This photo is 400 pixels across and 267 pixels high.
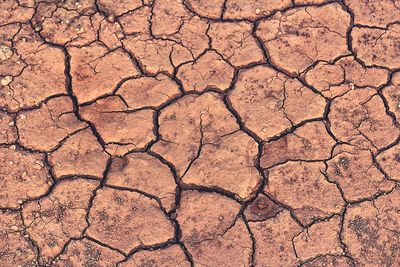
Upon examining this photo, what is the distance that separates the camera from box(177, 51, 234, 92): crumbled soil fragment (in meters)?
3.96

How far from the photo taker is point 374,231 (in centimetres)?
350

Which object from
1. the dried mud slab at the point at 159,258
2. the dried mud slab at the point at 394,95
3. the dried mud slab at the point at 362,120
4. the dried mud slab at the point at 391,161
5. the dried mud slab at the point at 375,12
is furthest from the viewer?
the dried mud slab at the point at 375,12

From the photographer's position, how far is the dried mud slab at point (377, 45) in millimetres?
4117

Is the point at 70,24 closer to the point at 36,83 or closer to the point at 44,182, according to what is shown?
the point at 36,83

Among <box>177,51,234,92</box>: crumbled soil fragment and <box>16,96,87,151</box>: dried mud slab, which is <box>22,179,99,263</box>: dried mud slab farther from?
<box>177,51,234,92</box>: crumbled soil fragment

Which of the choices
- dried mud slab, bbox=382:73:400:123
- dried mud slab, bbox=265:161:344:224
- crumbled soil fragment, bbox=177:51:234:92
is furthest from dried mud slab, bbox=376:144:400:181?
crumbled soil fragment, bbox=177:51:234:92

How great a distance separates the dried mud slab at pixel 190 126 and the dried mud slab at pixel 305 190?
1.65 feet

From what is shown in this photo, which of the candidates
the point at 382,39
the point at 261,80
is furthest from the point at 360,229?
the point at 382,39

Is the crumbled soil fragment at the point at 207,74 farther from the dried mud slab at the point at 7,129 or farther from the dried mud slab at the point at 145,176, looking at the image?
the dried mud slab at the point at 7,129

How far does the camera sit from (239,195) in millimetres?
3580

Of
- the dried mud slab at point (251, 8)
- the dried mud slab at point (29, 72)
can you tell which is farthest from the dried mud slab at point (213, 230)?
the dried mud slab at point (251, 8)

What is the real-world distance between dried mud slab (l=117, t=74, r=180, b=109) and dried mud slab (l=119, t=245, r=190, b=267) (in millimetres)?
1107

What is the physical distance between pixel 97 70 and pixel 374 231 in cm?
238

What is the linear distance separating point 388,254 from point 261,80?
157cm
